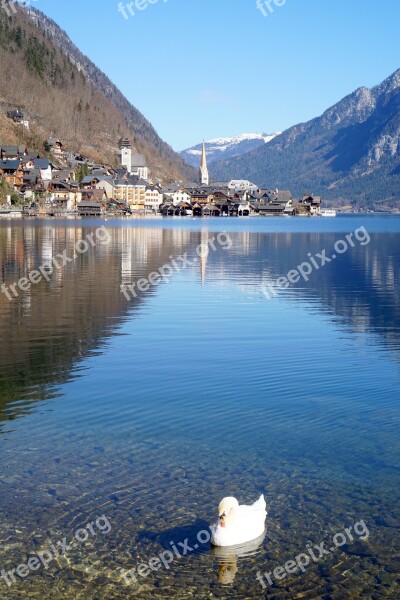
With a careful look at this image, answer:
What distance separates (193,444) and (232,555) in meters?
3.83

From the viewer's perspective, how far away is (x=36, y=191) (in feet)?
497

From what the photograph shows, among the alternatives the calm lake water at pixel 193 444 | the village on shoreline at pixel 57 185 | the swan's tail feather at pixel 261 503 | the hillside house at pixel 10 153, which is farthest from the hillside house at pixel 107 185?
the swan's tail feather at pixel 261 503

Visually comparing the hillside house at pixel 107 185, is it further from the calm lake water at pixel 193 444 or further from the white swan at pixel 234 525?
the white swan at pixel 234 525

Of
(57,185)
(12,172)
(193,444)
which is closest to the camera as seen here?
(193,444)

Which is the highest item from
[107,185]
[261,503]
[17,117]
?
[17,117]

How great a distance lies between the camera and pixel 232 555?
31.4 feet

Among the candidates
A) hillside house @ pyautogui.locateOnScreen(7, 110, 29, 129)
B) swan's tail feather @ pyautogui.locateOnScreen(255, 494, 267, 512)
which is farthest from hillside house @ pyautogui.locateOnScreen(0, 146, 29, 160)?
swan's tail feather @ pyautogui.locateOnScreen(255, 494, 267, 512)

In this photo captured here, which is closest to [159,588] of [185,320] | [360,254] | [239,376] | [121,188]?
[239,376]

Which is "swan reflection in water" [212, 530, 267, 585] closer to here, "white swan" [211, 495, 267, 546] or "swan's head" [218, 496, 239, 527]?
"white swan" [211, 495, 267, 546]

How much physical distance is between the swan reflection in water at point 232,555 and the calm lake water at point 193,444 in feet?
0.11

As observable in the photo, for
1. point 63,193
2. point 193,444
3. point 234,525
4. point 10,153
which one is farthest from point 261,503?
point 63,193

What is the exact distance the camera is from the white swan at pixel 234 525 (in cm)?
959

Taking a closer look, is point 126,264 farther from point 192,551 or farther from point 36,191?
point 36,191

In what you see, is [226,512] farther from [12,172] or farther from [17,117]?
[17,117]
